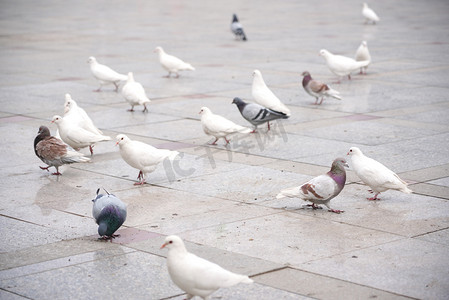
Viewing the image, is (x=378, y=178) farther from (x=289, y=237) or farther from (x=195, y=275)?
(x=195, y=275)

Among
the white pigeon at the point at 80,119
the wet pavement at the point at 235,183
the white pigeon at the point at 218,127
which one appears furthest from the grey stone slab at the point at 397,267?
the white pigeon at the point at 80,119

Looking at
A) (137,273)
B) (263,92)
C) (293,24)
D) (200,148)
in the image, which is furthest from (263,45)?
(137,273)

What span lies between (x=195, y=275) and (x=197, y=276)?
16 millimetres

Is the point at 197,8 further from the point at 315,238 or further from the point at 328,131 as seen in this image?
the point at 315,238

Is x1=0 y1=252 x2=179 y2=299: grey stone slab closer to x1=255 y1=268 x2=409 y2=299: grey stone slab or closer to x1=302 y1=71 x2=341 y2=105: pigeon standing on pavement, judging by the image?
x1=255 y1=268 x2=409 y2=299: grey stone slab

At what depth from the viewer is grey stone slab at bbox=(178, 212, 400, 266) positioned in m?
6.08

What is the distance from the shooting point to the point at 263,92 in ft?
37.3

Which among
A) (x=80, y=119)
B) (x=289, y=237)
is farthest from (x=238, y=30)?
(x=289, y=237)

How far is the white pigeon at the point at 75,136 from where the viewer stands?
30.5 feet

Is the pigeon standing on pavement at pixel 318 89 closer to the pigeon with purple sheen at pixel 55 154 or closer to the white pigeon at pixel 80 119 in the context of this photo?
the white pigeon at pixel 80 119

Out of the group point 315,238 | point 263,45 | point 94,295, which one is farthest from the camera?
point 263,45

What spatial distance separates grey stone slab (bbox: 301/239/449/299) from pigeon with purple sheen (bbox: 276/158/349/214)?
0.98 meters

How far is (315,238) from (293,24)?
2221 cm

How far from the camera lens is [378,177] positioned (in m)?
7.39
